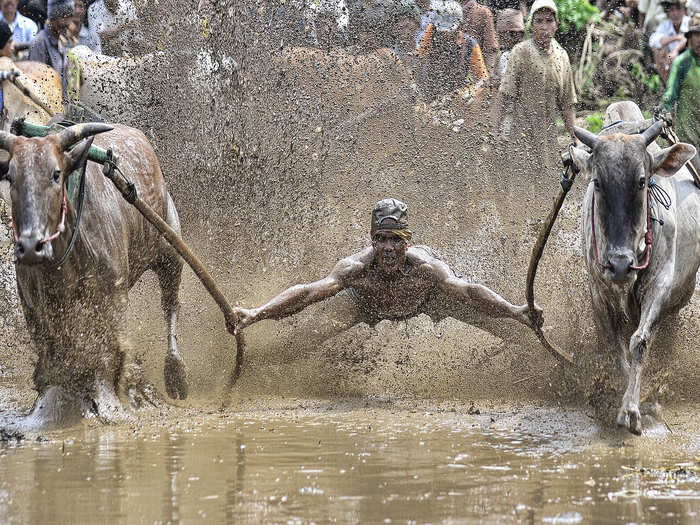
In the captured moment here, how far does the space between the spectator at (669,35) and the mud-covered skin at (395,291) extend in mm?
6097

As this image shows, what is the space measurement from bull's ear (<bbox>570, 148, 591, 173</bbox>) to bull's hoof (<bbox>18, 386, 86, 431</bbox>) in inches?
122

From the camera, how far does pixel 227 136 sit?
411 inches

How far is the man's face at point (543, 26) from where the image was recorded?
12.6m

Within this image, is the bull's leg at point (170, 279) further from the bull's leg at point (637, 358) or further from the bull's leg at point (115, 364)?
the bull's leg at point (637, 358)

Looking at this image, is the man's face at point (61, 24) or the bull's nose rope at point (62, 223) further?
the man's face at point (61, 24)

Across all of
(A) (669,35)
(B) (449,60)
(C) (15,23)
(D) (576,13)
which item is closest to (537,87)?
(B) (449,60)

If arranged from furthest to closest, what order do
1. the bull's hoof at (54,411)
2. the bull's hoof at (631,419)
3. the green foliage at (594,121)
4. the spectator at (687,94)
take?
1. the green foliage at (594,121)
2. the spectator at (687,94)
3. the bull's hoof at (54,411)
4. the bull's hoof at (631,419)

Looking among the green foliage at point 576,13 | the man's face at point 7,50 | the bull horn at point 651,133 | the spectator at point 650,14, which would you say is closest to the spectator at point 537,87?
the spectator at point 650,14

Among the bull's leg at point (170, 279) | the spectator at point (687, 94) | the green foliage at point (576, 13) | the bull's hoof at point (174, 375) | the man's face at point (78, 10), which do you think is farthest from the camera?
the green foliage at point (576, 13)

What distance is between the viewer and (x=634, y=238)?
6625mm

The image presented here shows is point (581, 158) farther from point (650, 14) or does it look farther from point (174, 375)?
point (650, 14)

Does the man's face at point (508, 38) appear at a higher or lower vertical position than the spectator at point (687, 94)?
higher

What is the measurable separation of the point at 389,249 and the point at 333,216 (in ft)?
9.60

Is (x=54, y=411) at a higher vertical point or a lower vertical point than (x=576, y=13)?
lower
